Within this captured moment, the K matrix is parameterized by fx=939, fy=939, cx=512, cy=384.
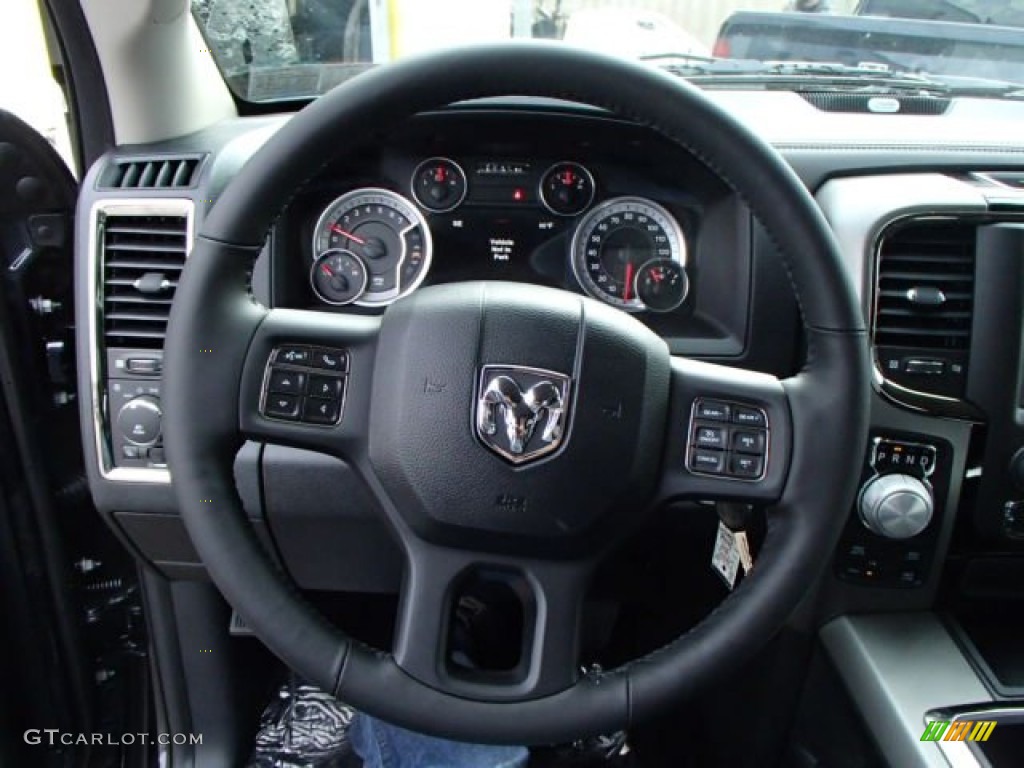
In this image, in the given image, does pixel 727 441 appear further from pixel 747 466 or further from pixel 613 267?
pixel 613 267

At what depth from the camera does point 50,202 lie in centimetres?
154

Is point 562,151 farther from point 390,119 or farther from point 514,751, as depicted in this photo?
point 514,751

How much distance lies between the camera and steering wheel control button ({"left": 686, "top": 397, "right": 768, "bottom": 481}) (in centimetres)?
106

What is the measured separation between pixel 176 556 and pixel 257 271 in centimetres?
48

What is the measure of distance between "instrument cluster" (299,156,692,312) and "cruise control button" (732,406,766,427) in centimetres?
45

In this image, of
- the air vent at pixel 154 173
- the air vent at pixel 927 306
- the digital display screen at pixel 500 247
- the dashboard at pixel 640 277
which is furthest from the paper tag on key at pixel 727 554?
the air vent at pixel 154 173

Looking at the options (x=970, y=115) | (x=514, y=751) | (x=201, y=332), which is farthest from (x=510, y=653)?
(x=970, y=115)

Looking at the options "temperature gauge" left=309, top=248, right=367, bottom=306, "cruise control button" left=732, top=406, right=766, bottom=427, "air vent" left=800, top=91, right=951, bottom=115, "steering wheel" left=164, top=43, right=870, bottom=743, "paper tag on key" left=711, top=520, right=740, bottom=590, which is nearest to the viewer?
"steering wheel" left=164, top=43, right=870, bottom=743

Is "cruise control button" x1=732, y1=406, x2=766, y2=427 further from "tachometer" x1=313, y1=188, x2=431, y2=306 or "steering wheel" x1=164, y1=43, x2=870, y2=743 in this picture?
"tachometer" x1=313, y1=188, x2=431, y2=306

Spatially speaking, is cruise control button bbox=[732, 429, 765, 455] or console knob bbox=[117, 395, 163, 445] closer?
cruise control button bbox=[732, 429, 765, 455]

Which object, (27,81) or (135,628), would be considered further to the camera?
(135,628)

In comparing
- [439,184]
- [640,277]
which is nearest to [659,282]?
[640,277]

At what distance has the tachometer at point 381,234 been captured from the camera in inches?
57.1

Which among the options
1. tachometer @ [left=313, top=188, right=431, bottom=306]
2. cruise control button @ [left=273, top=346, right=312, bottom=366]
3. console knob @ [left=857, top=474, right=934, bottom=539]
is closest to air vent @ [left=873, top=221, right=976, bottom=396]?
console knob @ [left=857, top=474, right=934, bottom=539]
